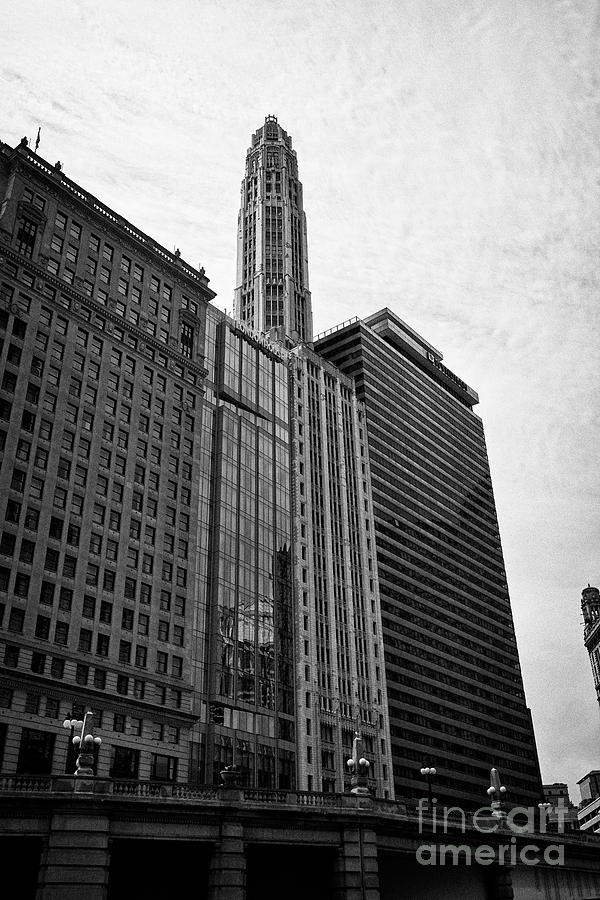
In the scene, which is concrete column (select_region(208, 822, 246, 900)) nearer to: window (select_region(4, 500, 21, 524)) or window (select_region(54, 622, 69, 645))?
window (select_region(54, 622, 69, 645))

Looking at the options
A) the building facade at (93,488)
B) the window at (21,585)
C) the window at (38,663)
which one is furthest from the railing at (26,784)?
the window at (21,585)

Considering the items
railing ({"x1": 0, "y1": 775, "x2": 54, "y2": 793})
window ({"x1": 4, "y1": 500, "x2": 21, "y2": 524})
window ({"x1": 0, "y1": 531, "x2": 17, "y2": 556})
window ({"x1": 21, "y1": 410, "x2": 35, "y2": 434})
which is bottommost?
railing ({"x1": 0, "y1": 775, "x2": 54, "y2": 793})

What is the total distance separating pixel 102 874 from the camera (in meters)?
39.8

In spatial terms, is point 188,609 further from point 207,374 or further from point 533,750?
point 533,750

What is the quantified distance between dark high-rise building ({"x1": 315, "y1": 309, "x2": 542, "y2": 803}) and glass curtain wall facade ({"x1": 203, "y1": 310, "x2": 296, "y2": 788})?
97.4 feet

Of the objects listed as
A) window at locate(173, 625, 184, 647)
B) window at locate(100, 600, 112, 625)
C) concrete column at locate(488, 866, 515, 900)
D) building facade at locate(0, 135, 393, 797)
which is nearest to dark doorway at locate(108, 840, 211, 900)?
concrete column at locate(488, 866, 515, 900)

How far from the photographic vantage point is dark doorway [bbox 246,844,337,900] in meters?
48.3

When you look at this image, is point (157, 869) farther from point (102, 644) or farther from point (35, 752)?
point (102, 644)

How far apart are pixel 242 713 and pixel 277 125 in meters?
135

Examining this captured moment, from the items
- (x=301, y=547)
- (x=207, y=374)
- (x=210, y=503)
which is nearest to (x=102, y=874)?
(x=210, y=503)

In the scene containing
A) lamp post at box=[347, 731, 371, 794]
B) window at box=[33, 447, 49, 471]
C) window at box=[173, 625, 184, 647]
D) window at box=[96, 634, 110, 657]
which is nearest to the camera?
lamp post at box=[347, 731, 371, 794]

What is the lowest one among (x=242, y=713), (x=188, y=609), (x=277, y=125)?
(x=242, y=713)

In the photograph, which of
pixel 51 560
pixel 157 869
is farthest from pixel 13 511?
pixel 157 869

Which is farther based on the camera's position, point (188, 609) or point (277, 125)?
point (277, 125)
